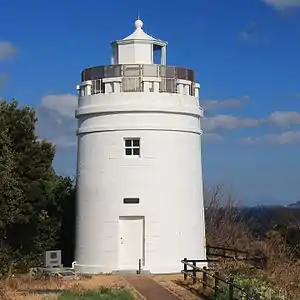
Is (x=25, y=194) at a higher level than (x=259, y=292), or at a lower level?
higher

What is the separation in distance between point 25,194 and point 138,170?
476 centimetres

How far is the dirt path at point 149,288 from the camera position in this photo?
2248 centimetres

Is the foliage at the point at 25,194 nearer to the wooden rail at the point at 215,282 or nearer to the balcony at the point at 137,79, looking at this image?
the balcony at the point at 137,79

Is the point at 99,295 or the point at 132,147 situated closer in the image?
the point at 99,295

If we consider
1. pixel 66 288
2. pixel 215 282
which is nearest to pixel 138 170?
pixel 66 288

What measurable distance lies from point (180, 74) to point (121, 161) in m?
4.30

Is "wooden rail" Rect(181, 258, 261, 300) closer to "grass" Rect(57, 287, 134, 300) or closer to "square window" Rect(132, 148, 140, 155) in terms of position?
"grass" Rect(57, 287, 134, 300)

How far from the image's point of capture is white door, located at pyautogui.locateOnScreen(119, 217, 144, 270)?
2889cm

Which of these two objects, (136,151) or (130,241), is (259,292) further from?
(136,151)

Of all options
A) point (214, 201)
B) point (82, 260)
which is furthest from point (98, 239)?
point (214, 201)

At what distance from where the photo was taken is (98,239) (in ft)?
96.0

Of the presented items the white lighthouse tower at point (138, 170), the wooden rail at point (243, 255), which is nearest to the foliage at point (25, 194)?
the white lighthouse tower at point (138, 170)

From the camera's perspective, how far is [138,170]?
28953 mm

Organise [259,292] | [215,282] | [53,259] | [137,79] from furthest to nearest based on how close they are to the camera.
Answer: [53,259] → [137,79] → [215,282] → [259,292]
